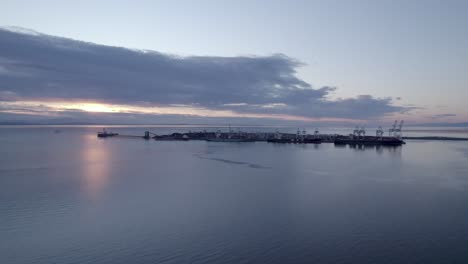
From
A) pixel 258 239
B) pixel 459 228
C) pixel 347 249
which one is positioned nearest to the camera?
Result: pixel 347 249

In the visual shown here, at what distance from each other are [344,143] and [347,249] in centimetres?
5286

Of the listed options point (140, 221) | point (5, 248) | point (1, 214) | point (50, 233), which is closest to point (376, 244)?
point (140, 221)

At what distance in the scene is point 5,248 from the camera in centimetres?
951

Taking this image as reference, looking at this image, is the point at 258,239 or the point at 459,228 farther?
the point at 459,228

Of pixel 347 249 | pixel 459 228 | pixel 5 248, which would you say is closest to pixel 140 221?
pixel 5 248

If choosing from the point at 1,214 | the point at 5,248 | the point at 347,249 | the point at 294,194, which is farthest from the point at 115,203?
the point at 347,249

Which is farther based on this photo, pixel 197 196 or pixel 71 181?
pixel 71 181

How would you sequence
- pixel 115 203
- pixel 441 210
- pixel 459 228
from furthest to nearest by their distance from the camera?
1. pixel 115 203
2. pixel 441 210
3. pixel 459 228

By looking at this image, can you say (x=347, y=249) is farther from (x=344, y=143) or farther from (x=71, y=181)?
(x=344, y=143)

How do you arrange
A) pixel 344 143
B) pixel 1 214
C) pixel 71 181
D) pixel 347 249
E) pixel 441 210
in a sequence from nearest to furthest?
pixel 347 249 < pixel 1 214 < pixel 441 210 < pixel 71 181 < pixel 344 143

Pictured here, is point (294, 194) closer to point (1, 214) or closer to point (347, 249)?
point (347, 249)

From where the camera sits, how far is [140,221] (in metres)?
A: 11.9

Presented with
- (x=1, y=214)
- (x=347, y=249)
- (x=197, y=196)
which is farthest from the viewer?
(x=197, y=196)

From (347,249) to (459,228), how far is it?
5.08 m
